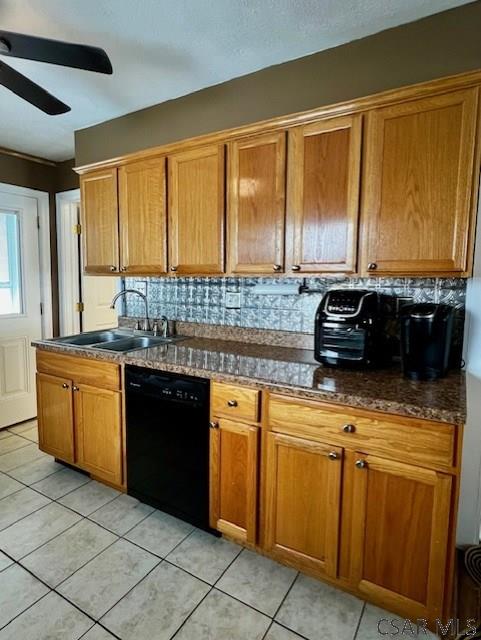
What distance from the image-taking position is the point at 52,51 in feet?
4.50

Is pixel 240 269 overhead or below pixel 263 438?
overhead

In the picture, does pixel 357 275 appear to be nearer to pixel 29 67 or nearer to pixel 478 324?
pixel 478 324

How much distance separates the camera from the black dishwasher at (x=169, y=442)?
71.8 inches

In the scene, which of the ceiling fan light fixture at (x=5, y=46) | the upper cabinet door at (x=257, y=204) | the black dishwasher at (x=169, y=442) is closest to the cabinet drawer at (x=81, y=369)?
the black dishwasher at (x=169, y=442)

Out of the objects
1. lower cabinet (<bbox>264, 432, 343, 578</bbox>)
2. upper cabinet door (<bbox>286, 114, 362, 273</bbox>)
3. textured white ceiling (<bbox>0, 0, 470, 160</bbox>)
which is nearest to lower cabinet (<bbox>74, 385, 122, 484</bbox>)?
lower cabinet (<bbox>264, 432, 343, 578</bbox>)

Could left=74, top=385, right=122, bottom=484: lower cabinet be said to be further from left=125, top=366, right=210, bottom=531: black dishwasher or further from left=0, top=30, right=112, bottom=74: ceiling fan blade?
left=0, top=30, right=112, bottom=74: ceiling fan blade

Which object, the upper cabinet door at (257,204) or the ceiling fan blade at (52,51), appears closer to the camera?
the ceiling fan blade at (52,51)

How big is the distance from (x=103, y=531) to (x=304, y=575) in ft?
3.46

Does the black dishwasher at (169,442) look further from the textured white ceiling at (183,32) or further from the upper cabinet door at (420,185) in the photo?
the textured white ceiling at (183,32)

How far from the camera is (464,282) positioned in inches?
68.6

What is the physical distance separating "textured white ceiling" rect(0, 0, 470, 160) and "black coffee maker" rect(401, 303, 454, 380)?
129 cm

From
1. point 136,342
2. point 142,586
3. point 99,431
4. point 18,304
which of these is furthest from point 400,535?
point 18,304

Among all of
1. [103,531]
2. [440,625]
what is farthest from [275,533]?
[103,531]

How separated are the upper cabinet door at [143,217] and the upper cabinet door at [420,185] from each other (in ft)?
4.10
